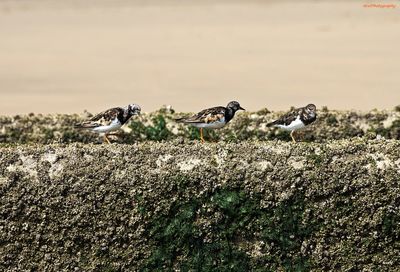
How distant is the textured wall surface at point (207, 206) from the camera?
9367 mm

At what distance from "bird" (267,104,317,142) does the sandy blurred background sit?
563 inches

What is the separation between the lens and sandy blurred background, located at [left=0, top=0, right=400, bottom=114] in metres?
28.8

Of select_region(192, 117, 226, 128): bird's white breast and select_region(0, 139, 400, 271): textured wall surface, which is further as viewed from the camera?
select_region(192, 117, 226, 128): bird's white breast

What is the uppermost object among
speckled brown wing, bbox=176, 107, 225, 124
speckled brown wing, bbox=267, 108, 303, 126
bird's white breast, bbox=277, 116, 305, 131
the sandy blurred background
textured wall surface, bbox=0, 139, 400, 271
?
the sandy blurred background

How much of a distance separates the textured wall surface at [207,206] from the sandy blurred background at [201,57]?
55.5ft

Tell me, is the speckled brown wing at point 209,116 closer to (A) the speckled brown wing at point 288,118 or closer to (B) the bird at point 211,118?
(B) the bird at point 211,118

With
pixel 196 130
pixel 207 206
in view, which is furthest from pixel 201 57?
pixel 207 206

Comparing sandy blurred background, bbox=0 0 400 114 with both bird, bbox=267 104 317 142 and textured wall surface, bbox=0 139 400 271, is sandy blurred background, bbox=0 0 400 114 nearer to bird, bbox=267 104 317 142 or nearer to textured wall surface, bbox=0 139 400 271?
bird, bbox=267 104 317 142

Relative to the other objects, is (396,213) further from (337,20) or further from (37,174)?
(337,20)

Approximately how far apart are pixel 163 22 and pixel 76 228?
3525 cm

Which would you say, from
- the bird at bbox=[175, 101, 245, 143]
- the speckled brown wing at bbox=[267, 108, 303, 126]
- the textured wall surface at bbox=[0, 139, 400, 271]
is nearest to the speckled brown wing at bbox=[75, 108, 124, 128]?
the bird at bbox=[175, 101, 245, 143]

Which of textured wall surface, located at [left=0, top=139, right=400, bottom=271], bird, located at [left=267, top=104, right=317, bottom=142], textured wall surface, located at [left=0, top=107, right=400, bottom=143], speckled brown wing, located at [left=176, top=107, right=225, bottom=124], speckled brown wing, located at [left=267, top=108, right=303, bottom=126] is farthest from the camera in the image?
textured wall surface, located at [left=0, top=107, right=400, bottom=143]

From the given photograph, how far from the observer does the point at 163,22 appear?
145ft

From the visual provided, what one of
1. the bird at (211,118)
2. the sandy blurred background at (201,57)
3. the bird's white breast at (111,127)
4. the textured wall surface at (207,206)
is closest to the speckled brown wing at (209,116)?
the bird at (211,118)
